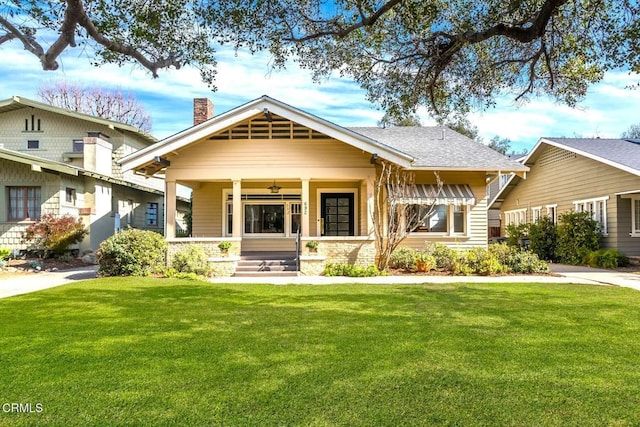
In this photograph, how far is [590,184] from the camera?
20.0 metres

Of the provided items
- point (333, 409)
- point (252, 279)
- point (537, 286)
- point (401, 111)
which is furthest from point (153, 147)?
point (333, 409)

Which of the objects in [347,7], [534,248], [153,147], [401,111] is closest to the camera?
[347,7]

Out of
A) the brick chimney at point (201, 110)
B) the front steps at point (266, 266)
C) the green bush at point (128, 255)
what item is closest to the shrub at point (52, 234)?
the green bush at point (128, 255)

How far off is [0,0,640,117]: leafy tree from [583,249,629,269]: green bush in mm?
7965

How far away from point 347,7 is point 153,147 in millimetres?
8133

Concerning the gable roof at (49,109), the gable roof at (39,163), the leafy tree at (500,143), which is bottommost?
the gable roof at (39,163)

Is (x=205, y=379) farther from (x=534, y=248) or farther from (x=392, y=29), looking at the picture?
(x=534, y=248)

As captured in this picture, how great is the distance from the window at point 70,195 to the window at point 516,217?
75.3ft

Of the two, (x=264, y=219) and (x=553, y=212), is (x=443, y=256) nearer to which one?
(x=264, y=219)

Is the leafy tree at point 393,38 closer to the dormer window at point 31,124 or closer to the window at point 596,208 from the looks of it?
the window at point 596,208

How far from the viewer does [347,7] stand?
10367mm

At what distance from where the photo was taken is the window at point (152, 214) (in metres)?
27.8

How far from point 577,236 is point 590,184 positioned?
252cm

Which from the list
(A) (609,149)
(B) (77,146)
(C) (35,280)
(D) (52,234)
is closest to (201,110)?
(D) (52,234)
